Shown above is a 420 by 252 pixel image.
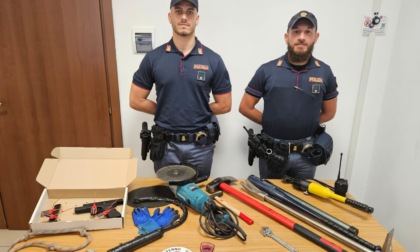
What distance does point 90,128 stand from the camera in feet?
6.94

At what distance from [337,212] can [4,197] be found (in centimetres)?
248

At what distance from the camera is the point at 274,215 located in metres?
1.08

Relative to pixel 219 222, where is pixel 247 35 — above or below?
above

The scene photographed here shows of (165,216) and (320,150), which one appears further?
(320,150)

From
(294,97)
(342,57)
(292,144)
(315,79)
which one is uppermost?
(342,57)

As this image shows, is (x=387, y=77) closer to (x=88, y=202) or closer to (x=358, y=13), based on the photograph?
(x=358, y=13)

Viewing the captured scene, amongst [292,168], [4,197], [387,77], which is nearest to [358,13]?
[387,77]

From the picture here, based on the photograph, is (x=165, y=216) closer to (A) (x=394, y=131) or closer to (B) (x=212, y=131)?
(B) (x=212, y=131)

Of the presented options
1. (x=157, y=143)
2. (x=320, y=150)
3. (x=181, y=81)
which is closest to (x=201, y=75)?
(x=181, y=81)

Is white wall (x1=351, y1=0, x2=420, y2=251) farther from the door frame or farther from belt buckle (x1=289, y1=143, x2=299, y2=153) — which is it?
the door frame

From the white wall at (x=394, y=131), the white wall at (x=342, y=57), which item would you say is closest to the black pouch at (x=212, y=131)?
the white wall at (x=342, y=57)

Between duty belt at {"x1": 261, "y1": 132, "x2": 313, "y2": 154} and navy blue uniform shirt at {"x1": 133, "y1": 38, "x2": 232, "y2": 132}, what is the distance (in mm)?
445

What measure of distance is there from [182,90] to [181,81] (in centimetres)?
5

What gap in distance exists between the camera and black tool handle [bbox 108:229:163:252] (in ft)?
2.96
